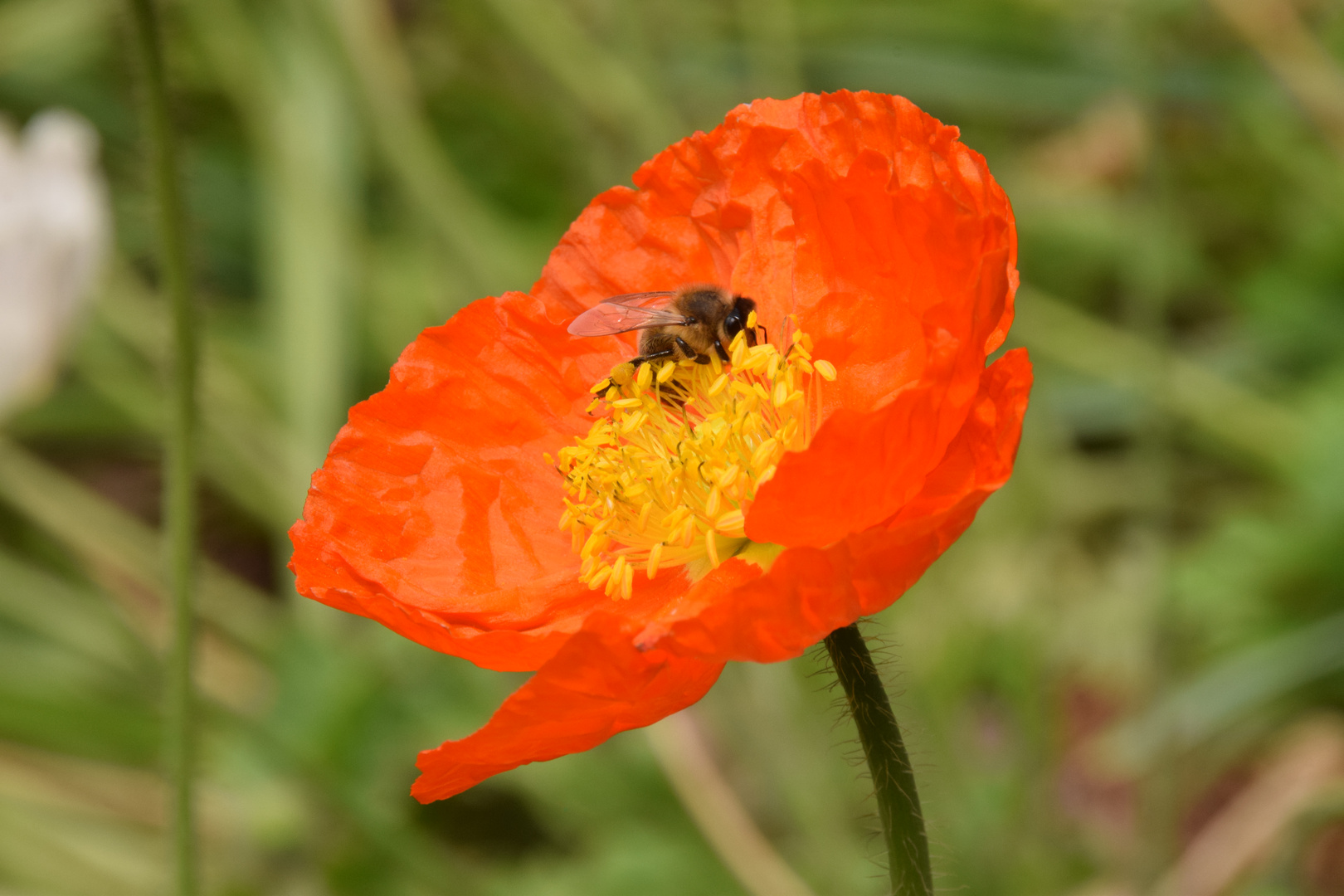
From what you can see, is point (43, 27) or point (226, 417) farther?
point (43, 27)

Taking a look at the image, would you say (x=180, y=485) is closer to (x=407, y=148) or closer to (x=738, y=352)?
(x=738, y=352)

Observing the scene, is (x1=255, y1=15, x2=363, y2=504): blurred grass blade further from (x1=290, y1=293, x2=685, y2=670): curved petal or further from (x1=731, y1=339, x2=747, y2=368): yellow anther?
(x1=731, y1=339, x2=747, y2=368): yellow anther

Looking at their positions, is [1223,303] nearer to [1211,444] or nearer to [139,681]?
[1211,444]

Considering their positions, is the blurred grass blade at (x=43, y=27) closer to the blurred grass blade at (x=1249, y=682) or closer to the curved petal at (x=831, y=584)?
the blurred grass blade at (x=1249, y=682)

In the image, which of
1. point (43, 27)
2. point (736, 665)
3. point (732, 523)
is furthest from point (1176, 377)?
point (43, 27)

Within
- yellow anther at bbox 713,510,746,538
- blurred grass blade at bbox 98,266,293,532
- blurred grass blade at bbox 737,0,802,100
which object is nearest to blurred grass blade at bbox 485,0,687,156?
blurred grass blade at bbox 737,0,802,100

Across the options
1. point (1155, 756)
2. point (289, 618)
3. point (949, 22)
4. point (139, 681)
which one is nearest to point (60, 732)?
point (139, 681)
